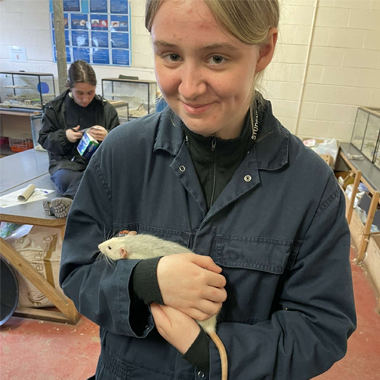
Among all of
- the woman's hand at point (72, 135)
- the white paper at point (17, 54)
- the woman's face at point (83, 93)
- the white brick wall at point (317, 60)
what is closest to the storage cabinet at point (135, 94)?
the white brick wall at point (317, 60)

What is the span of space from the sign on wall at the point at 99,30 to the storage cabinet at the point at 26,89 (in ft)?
2.10

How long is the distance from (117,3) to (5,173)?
11.0 ft

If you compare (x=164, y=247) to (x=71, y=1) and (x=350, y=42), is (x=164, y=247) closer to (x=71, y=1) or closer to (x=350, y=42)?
(x=350, y=42)

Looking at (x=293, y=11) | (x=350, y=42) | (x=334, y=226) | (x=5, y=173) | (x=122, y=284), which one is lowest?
(x=5, y=173)

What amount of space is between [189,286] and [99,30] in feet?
17.5

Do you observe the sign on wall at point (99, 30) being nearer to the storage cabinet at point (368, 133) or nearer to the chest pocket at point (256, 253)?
the storage cabinet at point (368, 133)

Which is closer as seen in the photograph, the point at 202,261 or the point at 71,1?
the point at 202,261

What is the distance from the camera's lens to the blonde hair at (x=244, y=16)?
591mm

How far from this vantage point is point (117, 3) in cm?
485

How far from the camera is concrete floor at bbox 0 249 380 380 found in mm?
2018

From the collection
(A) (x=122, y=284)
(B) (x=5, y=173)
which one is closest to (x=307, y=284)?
(A) (x=122, y=284)

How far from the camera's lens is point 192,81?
66 cm

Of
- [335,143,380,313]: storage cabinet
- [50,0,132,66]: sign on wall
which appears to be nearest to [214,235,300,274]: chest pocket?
[335,143,380,313]: storage cabinet

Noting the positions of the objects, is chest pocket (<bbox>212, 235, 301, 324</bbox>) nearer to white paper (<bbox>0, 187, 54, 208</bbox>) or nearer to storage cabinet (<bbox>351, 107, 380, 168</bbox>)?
white paper (<bbox>0, 187, 54, 208</bbox>)
